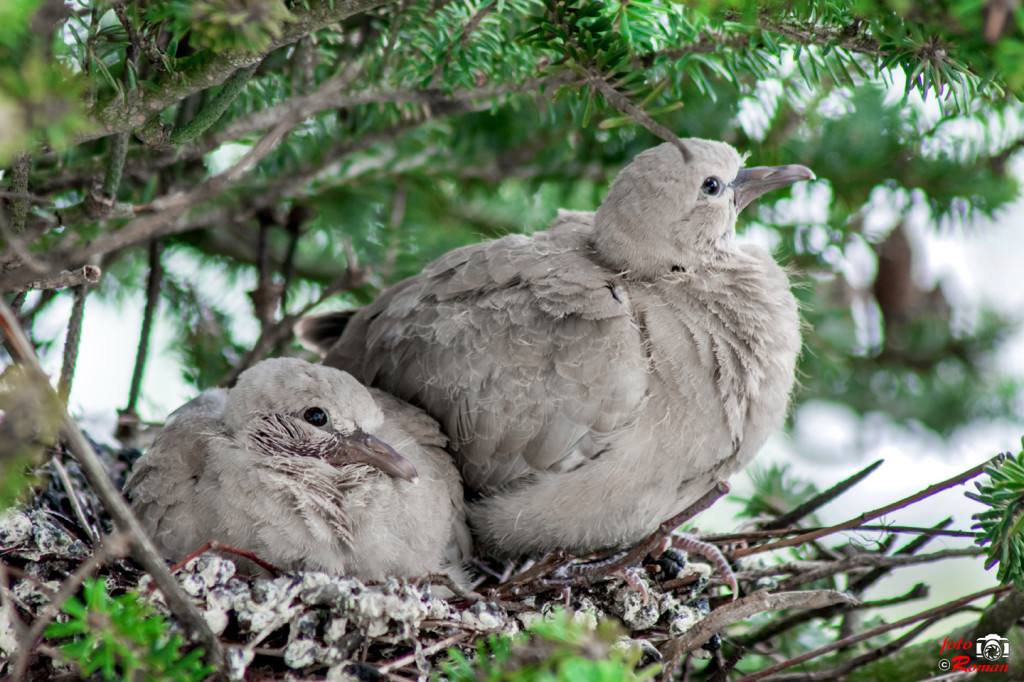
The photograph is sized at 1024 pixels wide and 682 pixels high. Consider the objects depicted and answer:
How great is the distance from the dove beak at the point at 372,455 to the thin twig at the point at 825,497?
745mm

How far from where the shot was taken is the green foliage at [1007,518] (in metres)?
1.25

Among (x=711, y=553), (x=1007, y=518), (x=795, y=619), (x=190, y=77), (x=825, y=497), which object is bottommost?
(x=795, y=619)

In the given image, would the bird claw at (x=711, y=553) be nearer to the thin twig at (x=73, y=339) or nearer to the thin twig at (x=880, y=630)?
the thin twig at (x=880, y=630)

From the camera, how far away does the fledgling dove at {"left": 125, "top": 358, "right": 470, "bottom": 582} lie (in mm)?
1497

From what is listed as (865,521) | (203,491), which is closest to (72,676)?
(203,491)

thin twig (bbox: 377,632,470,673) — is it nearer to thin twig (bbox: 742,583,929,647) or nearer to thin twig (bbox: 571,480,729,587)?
thin twig (bbox: 571,480,729,587)

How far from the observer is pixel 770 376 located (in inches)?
69.2

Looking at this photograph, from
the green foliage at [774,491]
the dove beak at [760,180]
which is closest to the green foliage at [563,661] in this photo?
the dove beak at [760,180]

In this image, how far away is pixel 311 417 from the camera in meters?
1.64

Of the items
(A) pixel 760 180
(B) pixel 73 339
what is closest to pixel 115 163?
(B) pixel 73 339

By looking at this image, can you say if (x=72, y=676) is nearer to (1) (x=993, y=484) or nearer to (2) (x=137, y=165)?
(2) (x=137, y=165)

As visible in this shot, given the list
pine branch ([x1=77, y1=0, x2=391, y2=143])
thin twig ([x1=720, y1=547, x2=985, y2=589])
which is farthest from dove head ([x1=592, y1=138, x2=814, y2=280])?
pine branch ([x1=77, y1=0, x2=391, y2=143])

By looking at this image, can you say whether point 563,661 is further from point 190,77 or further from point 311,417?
point 311,417

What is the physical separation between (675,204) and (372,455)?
0.78 m
